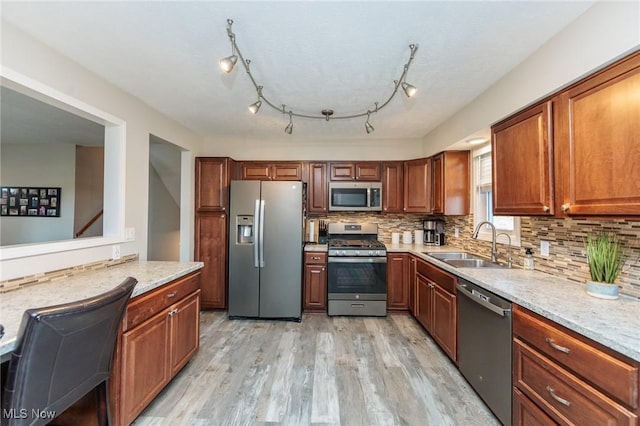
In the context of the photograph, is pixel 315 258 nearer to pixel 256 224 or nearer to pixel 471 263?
pixel 256 224

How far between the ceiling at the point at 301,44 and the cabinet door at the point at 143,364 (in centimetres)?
181

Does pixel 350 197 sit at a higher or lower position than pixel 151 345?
higher

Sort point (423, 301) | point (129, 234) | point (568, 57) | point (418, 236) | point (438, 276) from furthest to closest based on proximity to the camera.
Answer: point (418, 236) → point (423, 301) → point (438, 276) → point (129, 234) → point (568, 57)

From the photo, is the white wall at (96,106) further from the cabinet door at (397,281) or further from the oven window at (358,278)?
the cabinet door at (397,281)

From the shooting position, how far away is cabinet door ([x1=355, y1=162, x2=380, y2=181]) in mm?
3811

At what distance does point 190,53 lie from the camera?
5.96ft

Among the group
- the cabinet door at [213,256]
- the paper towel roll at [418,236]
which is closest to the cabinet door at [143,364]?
the cabinet door at [213,256]

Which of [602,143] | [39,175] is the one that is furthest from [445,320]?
[39,175]

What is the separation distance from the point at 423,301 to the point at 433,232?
4.02ft

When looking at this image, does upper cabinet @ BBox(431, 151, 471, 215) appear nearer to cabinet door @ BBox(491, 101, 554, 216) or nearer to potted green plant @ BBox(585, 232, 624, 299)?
cabinet door @ BBox(491, 101, 554, 216)

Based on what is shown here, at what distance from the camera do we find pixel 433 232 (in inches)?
150

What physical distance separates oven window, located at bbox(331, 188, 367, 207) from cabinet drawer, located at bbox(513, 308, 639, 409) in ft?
8.06
